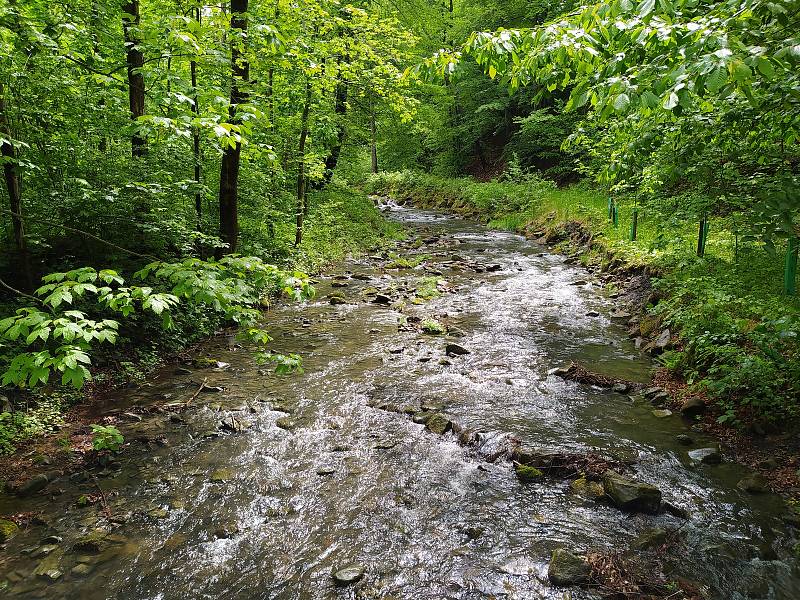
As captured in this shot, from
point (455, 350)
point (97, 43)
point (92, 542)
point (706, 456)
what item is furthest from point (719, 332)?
point (97, 43)

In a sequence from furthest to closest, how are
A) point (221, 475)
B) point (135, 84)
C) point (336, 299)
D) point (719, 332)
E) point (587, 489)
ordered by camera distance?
1. point (336, 299)
2. point (135, 84)
3. point (719, 332)
4. point (221, 475)
5. point (587, 489)

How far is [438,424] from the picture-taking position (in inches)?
260

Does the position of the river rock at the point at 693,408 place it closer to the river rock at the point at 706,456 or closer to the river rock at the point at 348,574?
the river rock at the point at 706,456

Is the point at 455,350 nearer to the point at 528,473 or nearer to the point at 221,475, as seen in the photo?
the point at 528,473

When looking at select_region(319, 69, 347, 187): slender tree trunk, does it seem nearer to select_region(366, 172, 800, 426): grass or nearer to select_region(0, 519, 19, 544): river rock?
select_region(366, 172, 800, 426): grass

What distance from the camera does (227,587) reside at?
4.03 metres

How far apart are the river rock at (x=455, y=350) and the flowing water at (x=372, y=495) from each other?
0.48 ft

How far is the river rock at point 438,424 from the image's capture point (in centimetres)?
652

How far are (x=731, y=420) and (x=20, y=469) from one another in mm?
8519

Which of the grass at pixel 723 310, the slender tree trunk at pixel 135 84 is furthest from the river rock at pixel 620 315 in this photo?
the slender tree trunk at pixel 135 84

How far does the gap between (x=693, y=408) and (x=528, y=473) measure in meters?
2.81

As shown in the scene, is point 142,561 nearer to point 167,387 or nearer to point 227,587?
point 227,587

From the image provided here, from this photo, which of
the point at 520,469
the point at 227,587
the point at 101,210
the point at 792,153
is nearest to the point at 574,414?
the point at 520,469

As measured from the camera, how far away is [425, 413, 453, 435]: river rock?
652 centimetres
